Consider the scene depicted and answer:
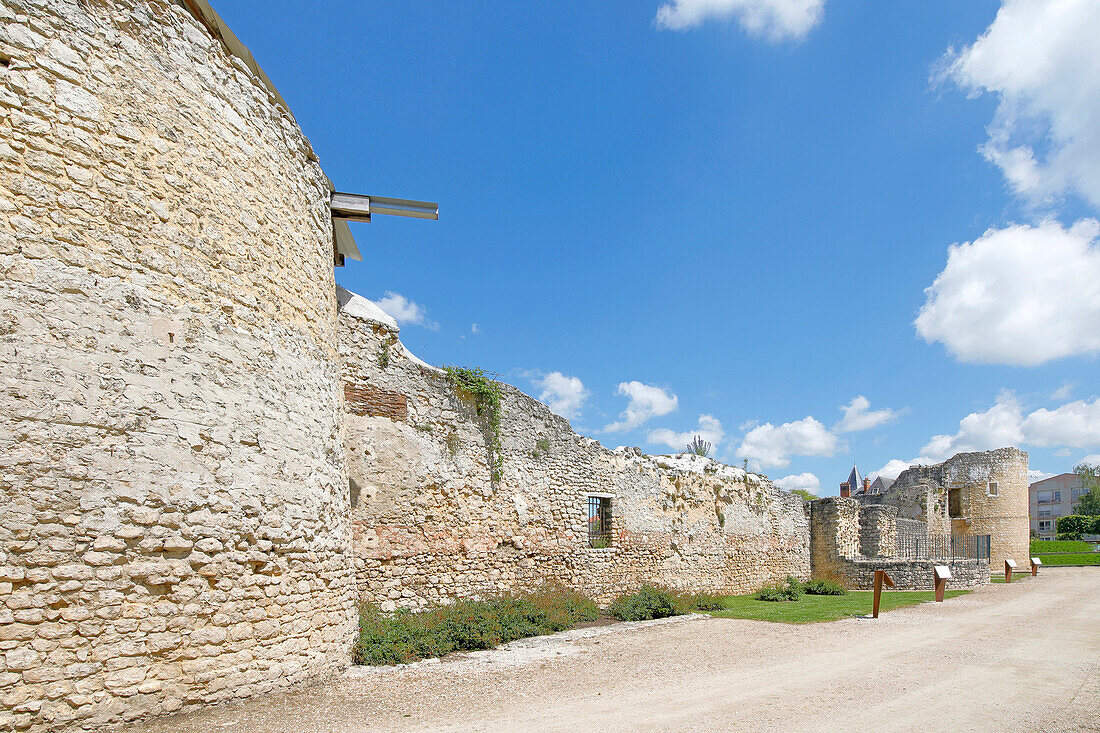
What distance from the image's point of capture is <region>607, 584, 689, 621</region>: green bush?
464 inches

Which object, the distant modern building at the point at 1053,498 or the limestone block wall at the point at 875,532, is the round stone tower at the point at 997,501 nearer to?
the limestone block wall at the point at 875,532

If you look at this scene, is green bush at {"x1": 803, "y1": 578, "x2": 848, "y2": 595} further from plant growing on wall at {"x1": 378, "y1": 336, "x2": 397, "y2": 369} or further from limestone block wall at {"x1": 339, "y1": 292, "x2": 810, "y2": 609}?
plant growing on wall at {"x1": 378, "y1": 336, "x2": 397, "y2": 369}

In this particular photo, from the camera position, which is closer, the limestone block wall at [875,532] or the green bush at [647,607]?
the green bush at [647,607]

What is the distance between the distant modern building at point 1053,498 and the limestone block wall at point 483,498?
3631 inches

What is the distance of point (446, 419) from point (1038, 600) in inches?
591

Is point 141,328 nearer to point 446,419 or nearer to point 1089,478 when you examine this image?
Result: point 446,419

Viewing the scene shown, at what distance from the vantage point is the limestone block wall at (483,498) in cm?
983

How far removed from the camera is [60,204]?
17.0 ft

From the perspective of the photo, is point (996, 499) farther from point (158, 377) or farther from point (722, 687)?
point (158, 377)

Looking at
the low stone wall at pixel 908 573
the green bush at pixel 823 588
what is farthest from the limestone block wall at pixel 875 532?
the green bush at pixel 823 588

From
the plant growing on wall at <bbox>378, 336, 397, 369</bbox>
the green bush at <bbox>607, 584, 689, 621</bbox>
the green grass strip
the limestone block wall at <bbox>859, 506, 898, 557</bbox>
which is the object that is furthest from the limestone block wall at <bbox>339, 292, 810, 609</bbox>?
the green grass strip

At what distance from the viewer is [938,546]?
2806 centimetres

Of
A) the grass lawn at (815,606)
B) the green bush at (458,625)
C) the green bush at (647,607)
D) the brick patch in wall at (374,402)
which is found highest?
the brick patch in wall at (374,402)

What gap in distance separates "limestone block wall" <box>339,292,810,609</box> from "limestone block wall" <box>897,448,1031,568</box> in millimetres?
20352
